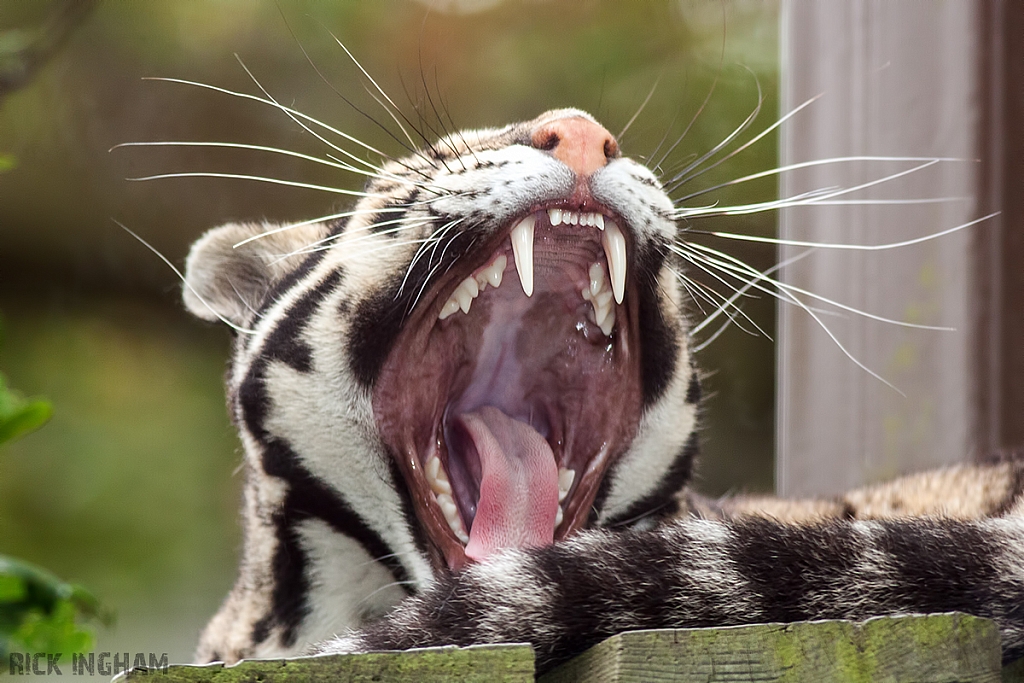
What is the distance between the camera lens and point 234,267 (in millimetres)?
2012

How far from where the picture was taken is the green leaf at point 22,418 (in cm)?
203

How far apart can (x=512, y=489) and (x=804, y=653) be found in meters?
0.76

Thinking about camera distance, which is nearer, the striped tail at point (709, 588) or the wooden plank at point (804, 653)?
the wooden plank at point (804, 653)

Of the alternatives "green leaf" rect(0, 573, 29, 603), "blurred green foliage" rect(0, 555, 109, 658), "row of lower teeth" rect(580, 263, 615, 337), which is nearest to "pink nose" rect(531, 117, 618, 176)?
"row of lower teeth" rect(580, 263, 615, 337)

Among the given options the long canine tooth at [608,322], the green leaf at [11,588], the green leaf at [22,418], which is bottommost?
the green leaf at [11,588]

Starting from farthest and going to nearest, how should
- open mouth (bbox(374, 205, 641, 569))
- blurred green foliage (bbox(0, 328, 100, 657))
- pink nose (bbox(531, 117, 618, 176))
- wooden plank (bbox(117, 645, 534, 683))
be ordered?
A: blurred green foliage (bbox(0, 328, 100, 657)) → open mouth (bbox(374, 205, 641, 569)) → pink nose (bbox(531, 117, 618, 176)) → wooden plank (bbox(117, 645, 534, 683))

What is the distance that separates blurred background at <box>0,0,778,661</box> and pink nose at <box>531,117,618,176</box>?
408mm

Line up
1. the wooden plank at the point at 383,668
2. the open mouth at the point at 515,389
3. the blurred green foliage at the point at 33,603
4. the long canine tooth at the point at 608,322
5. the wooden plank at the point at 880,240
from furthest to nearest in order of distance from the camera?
1. the wooden plank at the point at 880,240
2. the blurred green foliage at the point at 33,603
3. the long canine tooth at the point at 608,322
4. the open mouth at the point at 515,389
5. the wooden plank at the point at 383,668

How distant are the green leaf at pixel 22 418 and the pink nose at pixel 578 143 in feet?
4.09

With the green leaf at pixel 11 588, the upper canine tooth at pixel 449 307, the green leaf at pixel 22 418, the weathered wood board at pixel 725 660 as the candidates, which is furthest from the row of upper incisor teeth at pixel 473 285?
the green leaf at pixel 11 588

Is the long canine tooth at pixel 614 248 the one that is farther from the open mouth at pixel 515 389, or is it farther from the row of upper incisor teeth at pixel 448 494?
the row of upper incisor teeth at pixel 448 494

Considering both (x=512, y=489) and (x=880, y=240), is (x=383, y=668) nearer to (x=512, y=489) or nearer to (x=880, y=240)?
(x=512, y=489)

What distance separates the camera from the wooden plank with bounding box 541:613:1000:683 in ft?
2.84

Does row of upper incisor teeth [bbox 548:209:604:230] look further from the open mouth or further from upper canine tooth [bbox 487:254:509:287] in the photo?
upper canine tooth [bbox 487:254:509:287]
